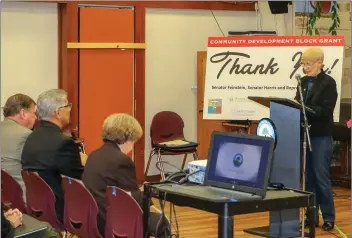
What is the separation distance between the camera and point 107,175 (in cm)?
360

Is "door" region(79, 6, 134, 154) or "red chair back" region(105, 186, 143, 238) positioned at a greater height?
"door" region(79, 6, 134, 154)

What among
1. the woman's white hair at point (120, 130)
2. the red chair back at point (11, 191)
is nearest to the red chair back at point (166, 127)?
the red chair back at point (11, 191)

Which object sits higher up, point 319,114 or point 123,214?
point 319,114

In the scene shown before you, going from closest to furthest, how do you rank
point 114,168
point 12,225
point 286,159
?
point 12,225 → point 114,168 → point 286,159

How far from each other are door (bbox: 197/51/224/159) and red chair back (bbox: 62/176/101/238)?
407 centimetres

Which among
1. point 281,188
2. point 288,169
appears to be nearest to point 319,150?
point 288,169

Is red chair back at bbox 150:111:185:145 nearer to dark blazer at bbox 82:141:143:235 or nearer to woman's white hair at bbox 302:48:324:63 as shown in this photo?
woman's white hair at bbox 302:48:324:63

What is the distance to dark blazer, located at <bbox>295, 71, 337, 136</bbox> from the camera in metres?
5.09

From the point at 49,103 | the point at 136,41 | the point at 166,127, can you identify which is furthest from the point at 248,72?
the point at 49,103

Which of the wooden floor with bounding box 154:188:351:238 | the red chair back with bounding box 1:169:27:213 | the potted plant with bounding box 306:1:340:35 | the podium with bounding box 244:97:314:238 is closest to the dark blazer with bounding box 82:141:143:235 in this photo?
the red chair back with bounding box 1:169:27:213

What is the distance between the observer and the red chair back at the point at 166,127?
7430 millimetres

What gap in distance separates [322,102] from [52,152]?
2220 millimetres

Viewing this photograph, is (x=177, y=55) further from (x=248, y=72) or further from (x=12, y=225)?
(x=12, y=225)

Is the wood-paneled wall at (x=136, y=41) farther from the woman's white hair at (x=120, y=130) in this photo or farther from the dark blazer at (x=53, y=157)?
the woman's white hair at (x=120, y=130)
